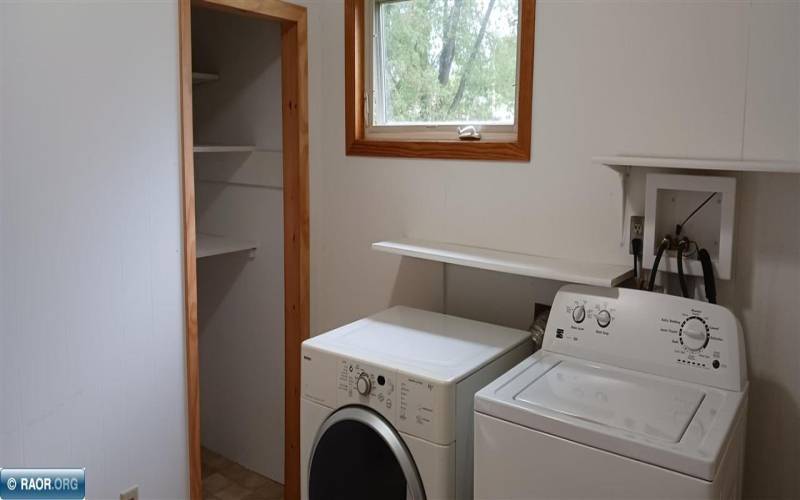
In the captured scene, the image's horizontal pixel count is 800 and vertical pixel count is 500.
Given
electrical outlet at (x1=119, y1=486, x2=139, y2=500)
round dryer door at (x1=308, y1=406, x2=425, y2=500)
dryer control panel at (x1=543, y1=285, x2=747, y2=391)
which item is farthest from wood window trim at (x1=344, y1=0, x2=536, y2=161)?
electrical outlet at (x1=119, y1=486, x2=139, y2=500)

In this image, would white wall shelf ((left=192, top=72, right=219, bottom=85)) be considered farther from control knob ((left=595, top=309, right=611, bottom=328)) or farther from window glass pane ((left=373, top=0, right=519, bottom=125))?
control knob ((left=595, top=309, right=611, bottom=328))

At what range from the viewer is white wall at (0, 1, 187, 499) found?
185 cm

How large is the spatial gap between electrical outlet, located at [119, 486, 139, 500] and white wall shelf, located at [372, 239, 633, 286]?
1.15 meters

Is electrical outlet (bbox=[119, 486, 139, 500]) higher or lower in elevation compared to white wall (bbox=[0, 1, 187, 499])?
lower

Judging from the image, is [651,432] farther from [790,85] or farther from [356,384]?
[790,85]

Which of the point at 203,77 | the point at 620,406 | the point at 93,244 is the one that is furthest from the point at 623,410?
the point at 203,77

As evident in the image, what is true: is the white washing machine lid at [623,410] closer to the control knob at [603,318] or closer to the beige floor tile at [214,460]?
the control knob at [603,318]

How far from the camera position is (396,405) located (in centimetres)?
187

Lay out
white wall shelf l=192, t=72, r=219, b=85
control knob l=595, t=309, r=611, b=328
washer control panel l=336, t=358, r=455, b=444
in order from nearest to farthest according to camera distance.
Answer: washer control panel l=336, t=358, r=455, b=444 → control knob l=595, t=309, r=611, b=328 → white wall shelf l=192, t=72, r=219, b=85

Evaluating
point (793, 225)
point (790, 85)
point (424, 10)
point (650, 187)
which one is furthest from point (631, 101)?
point (424, 10)

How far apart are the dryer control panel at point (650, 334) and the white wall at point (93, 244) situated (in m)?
1.30

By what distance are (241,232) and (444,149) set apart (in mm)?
1157

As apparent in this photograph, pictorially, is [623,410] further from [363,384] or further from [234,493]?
[234,493]

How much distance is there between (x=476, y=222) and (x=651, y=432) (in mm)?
1086
